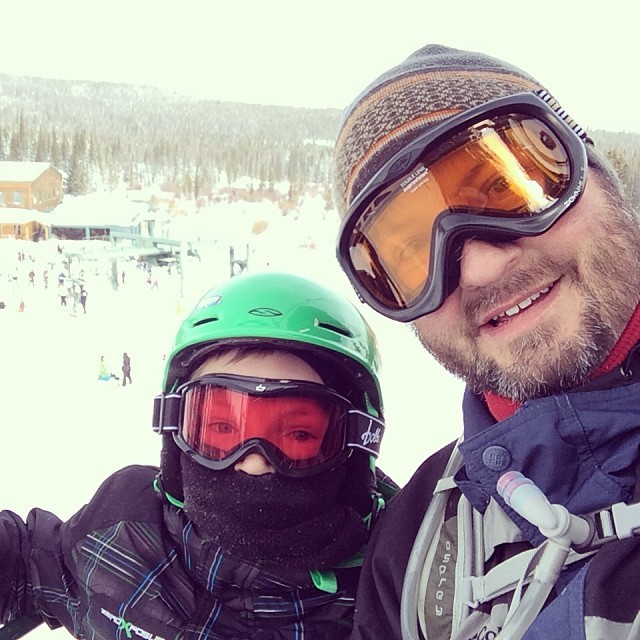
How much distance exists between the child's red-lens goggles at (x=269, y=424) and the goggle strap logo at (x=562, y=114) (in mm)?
1135

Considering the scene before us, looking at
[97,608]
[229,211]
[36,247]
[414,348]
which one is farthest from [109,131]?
[97,608]

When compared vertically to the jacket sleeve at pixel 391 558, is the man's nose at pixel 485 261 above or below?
above

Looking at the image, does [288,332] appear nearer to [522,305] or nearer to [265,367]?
[265,367]

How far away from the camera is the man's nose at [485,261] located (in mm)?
1468

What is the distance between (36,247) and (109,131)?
65205mm

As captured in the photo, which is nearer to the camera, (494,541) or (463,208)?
(494,541)

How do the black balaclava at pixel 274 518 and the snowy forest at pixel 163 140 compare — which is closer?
the black balaclava at pixel 274 518

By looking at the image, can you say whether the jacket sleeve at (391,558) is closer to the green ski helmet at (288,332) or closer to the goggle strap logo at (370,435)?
the goggle strap logo at (370,435)

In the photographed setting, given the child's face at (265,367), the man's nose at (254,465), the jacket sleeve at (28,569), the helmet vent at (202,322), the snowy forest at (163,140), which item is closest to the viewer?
the jacket sleeve at (28,569)

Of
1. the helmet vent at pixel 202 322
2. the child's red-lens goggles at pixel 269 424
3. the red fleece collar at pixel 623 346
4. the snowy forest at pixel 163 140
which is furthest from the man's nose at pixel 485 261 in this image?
the snowy forest at pixel 163 140

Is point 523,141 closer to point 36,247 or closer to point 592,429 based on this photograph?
point 592,429

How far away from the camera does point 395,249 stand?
5.72 feet

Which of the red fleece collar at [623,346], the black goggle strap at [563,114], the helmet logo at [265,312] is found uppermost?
the black goggle strap at [563,114]

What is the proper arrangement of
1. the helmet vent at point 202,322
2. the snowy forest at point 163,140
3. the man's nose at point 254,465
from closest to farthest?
the man's nose at point 254,465 < the helmet vent at point 202,322 < the snowy forest at point 163,140
